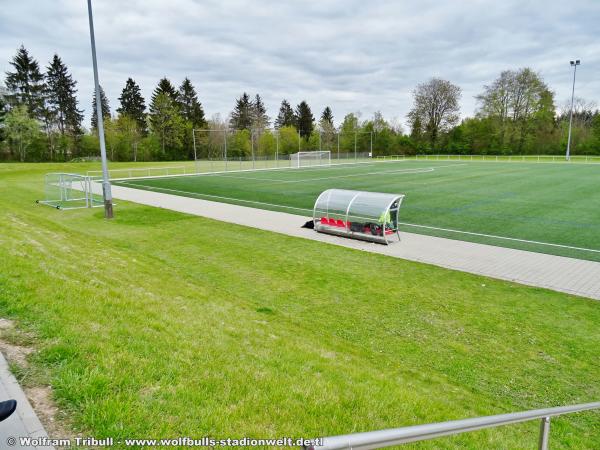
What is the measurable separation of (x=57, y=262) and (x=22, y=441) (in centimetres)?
551

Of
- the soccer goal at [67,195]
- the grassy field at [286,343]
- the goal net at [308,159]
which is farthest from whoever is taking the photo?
the goal net at [308,159]

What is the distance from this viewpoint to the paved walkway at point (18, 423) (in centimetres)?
258

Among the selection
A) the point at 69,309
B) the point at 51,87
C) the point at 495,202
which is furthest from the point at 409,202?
the point at 51,87

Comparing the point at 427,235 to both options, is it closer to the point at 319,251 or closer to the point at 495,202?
the point at 319,251

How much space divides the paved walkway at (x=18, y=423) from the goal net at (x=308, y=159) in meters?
48.1

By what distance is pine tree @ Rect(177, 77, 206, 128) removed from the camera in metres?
78.3

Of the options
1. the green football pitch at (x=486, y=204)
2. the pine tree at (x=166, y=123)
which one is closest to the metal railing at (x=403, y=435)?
the green football pitch at (x=486, y=204)

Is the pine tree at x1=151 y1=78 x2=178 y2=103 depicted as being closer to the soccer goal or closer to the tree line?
the tree line

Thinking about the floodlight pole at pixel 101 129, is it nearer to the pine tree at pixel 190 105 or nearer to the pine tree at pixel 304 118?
the pine tree at pixel 190 105

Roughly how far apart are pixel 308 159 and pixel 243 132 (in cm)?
2508

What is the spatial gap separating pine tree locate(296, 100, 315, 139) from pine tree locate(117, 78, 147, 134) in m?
37.1

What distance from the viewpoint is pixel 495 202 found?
20.1 meters

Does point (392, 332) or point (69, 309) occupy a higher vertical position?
point (69, 309)

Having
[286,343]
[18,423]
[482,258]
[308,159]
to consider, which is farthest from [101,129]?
[308,159]
